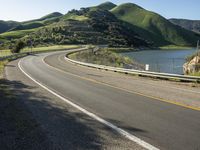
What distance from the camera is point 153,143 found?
6.43 m

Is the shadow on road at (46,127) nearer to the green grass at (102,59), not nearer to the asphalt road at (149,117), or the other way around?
the asphalt road at (149,117)

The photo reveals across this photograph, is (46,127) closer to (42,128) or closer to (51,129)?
(42,128)

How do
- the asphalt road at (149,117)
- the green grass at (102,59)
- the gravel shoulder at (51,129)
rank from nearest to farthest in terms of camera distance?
the gravel shoulder at (51,129)
the asphalt road at (149,117)
the green grass at (102,59)

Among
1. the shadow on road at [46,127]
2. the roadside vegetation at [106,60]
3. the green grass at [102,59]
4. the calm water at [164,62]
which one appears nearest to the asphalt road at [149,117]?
the shadow on road at [46,127]

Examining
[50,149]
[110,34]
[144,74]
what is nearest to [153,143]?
[50,149]

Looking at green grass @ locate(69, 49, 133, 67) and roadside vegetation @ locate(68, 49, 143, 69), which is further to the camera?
green grass @ locate(69, 49, 133, 67)

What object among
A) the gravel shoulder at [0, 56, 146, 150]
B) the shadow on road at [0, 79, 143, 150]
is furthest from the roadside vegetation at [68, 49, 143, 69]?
the gravel shoulder at [0, 56, 146, 150]

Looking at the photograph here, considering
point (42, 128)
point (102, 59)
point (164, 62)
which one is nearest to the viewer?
point (42, 128)

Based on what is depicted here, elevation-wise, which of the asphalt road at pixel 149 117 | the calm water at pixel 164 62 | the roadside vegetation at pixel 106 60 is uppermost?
the asphalt road at pixel 149 117

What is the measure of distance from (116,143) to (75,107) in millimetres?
4256

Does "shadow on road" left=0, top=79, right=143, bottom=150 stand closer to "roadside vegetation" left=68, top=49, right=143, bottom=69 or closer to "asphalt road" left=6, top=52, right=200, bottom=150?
"asphalt road" left=6, top=52, right=200, bottom=150

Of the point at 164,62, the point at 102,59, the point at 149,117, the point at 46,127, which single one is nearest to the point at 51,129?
the point at 46,127

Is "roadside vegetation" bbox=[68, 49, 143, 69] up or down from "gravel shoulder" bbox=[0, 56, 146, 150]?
down

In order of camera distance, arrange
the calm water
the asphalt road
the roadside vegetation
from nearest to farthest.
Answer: the asphalt road → the calm water → the roadside vegetation
